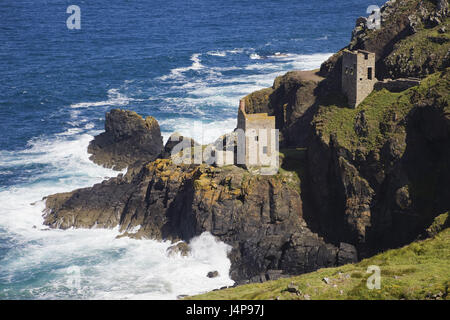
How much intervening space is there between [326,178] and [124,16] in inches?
5940

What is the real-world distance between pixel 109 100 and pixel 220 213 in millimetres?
59399

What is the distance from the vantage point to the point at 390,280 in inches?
1479

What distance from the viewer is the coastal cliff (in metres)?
55.0

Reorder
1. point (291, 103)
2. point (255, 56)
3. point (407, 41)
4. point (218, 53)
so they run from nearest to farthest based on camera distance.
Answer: point (407, 41)
point (291, 103)
point (255, 56)
point (218, 53)

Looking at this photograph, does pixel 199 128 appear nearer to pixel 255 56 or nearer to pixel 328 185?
pixel 328 185

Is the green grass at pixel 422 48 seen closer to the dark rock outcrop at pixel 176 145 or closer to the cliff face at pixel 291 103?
the cliff face at pixel 291 103

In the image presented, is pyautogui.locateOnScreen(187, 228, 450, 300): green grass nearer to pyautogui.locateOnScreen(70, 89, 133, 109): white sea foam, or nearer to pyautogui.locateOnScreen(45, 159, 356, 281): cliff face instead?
pyautogui.locateOnScreen(45, 159, 356, 281): cliff face

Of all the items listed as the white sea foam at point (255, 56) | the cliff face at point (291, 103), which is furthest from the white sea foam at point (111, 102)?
the cliff face at point (291, 103)

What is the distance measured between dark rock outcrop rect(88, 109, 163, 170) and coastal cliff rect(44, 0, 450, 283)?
9.94m

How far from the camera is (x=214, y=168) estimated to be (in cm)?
6334

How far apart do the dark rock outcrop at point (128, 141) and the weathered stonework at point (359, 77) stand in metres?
29.1

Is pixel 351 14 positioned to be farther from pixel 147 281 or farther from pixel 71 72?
pixel 147 281

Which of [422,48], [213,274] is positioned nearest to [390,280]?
[213,274]

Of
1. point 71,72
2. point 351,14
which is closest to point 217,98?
point 71,72
